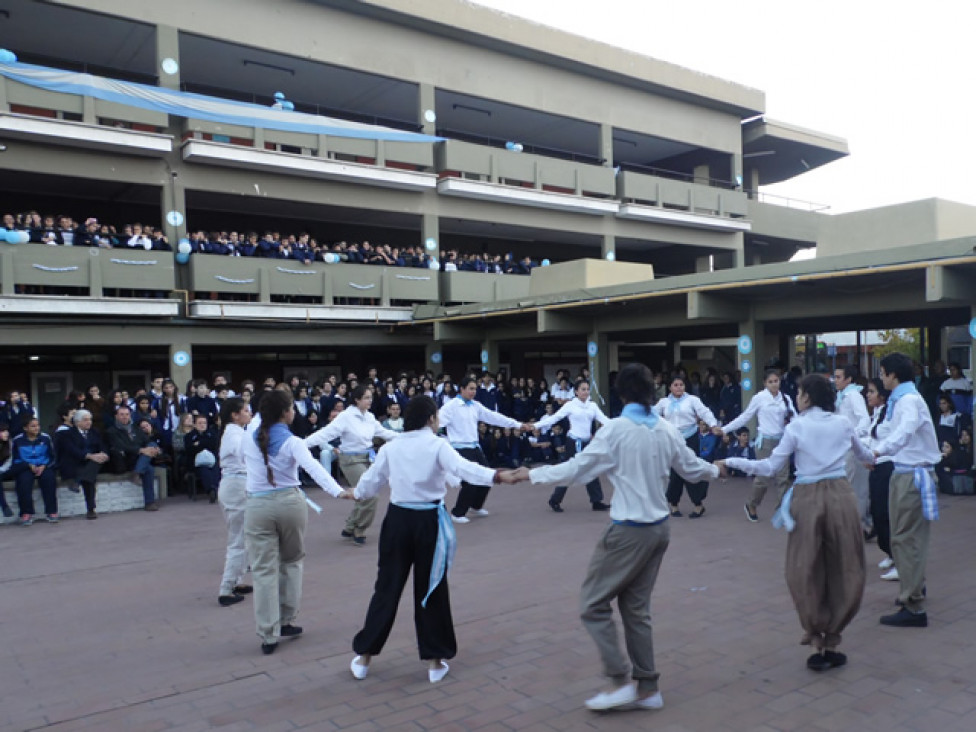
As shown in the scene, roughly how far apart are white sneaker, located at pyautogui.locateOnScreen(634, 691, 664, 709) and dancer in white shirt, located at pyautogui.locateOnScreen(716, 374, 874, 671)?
3.70ft

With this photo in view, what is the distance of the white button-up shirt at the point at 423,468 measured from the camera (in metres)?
4.76

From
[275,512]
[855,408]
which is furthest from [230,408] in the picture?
[855,408]

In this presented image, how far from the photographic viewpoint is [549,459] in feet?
55.7

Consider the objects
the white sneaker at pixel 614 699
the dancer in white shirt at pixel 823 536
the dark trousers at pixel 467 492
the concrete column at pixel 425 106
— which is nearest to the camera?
the white sneaker at pixel 614 699

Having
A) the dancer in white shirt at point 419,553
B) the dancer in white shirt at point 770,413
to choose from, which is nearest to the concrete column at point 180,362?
the dancer in white shirt at point 770,413

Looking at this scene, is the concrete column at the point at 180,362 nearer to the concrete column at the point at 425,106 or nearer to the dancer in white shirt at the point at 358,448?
the concrete column at the point at 425,106

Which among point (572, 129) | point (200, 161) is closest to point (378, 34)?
point (200, 161)

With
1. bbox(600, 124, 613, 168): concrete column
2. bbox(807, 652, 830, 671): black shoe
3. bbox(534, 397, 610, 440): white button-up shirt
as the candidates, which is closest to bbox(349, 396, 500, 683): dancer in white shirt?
bbox(807, 652, 830, 671): black shoe

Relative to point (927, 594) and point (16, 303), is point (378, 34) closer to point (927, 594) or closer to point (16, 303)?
point (16, 303)

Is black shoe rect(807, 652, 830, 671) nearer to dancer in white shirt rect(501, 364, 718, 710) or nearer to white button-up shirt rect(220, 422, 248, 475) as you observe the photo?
dancer in white shirt rect(501, 364, 718, 710)

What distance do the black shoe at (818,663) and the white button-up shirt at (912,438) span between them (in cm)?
159

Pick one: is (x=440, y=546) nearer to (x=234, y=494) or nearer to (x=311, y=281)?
(x=234, y=494)

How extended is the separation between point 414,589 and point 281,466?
54.7 inches

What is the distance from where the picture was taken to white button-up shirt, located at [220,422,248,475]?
6754 mm
